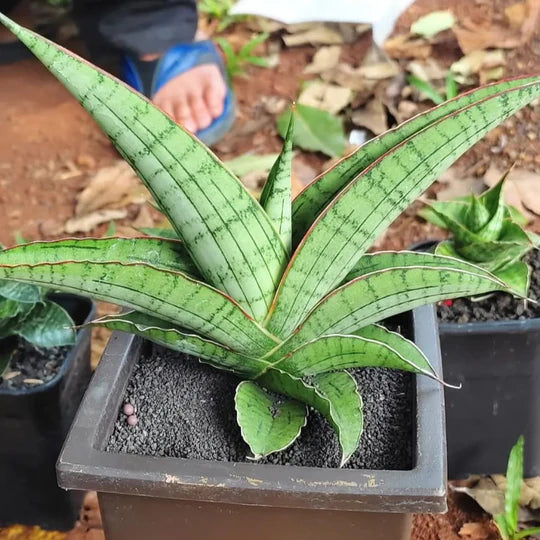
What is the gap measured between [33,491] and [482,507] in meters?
0.83

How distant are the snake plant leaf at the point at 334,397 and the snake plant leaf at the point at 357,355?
0.01 metres

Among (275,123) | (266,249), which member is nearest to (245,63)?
(275,123)

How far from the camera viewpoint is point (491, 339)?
4.21 feet

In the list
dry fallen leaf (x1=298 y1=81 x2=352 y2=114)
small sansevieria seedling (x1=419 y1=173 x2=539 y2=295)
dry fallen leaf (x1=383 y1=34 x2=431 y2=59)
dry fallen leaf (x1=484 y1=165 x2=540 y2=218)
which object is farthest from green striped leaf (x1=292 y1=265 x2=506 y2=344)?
dry fallen leaf (x1=383 y1=34 x2=431 y2=59)

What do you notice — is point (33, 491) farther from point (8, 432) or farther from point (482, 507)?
point (482, 507)

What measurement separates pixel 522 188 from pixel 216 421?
1268 mm

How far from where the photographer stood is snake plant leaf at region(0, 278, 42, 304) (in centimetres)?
130

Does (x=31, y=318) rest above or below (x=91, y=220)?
below

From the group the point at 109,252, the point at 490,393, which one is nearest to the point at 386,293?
the point at 109,252

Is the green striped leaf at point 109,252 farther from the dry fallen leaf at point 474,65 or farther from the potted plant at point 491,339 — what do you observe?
the dry fallen leaf at point 474,65

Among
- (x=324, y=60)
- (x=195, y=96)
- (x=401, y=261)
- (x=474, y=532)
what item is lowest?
(x=474, y=532)

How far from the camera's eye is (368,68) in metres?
2.47

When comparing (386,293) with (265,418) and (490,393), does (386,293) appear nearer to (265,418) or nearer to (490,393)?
(265,418)

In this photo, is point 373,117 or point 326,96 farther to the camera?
point 326,96
